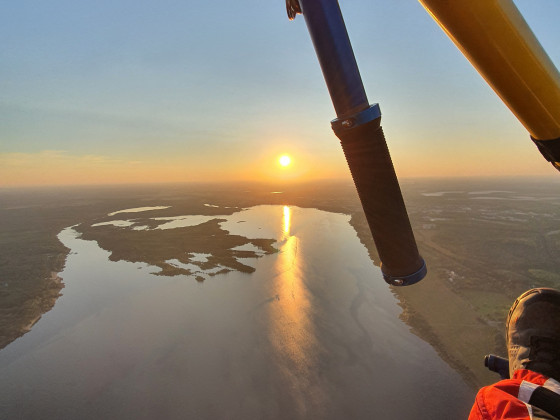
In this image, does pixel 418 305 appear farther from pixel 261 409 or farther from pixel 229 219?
pixel 229 219

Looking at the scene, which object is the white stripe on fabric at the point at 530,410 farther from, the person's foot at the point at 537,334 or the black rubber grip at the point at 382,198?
the person's foot at the point at 537,334

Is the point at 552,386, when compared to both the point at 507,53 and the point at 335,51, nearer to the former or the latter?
the point at 507,53

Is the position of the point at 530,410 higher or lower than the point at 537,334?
higher

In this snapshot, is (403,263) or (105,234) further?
A: (105,234)

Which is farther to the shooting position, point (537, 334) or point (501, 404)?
point (537, 334)

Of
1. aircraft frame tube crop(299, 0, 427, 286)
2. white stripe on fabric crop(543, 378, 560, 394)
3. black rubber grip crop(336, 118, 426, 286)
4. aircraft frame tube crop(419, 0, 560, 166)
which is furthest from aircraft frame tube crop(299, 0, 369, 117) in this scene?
Answer: white stripe on fabric crop(543, 378, 560, 394)

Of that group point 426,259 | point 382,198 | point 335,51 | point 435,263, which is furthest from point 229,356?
point 426,259

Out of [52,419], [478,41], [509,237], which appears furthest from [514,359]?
[509,237]

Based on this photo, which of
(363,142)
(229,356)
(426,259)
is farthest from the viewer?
(426,259)
